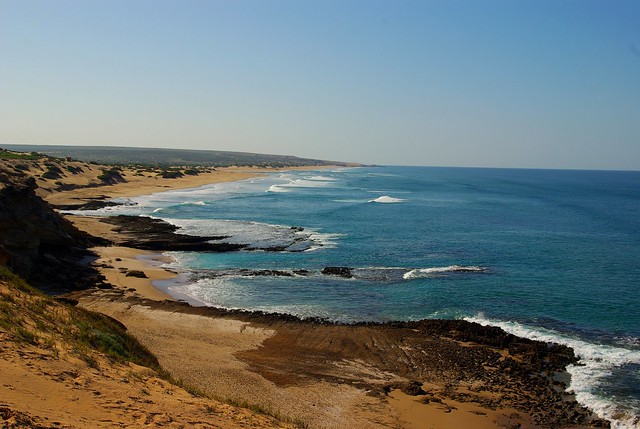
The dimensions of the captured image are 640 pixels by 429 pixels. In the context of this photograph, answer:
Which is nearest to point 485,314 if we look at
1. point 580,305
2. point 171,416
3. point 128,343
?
point 580,305

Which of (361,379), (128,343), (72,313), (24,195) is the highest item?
(24,195)

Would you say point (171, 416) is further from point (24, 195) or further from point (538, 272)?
point (538, 272)

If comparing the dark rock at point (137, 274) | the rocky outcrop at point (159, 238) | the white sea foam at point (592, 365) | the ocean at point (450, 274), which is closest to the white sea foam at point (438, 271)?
the ocean at point (450, 274)

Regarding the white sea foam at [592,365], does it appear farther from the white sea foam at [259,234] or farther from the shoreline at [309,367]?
the white sea foam at [259,234]

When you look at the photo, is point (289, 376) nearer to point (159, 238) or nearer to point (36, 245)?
point (36, 245)

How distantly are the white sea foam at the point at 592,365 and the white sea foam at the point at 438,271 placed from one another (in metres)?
8.29

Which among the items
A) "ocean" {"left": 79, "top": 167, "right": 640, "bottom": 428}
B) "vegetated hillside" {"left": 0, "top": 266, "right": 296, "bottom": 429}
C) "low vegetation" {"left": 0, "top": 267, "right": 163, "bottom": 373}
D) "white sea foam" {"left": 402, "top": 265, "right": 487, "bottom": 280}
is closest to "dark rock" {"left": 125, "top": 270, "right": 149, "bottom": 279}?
"ocean" {"left": 79, "top": 167, "right": 640, "bottom": 428}

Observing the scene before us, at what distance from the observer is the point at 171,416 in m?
9.77

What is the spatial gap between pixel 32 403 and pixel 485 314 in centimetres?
2288

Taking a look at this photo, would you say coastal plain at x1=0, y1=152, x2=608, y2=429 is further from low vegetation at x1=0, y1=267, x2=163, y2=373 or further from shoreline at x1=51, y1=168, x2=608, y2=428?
low vegetation at x1=0, y1=267, x2=163, y2=373

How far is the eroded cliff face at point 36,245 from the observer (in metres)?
26.7

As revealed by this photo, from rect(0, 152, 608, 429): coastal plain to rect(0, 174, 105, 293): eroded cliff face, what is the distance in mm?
967

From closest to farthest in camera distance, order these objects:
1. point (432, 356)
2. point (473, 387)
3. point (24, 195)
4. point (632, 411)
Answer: point (632, 411) < point (473, 387) < point (432, 356) < point (24, 195)

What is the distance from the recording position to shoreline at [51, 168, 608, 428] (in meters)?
15.8
